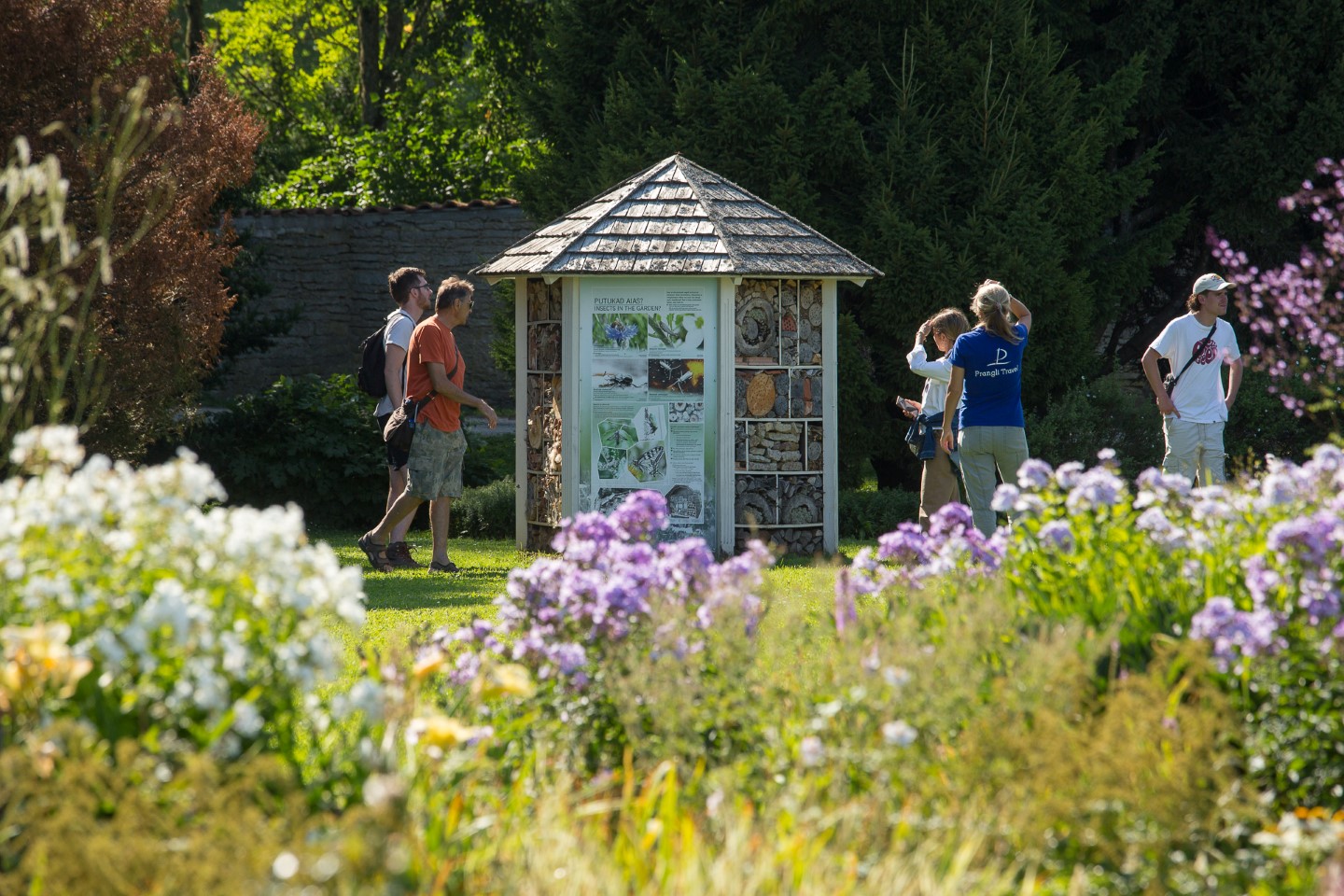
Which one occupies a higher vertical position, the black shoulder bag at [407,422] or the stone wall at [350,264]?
the stone wall at [350,264]

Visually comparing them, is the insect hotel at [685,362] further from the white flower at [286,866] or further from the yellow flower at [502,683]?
the white flower at [286,866]

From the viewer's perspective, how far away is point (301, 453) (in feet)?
44.4

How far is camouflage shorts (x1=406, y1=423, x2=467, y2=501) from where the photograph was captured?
9.17 meters

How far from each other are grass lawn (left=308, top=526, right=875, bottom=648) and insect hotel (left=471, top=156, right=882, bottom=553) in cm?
59

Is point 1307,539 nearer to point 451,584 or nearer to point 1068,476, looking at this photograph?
point 1068,476

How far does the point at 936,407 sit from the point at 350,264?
12.8m

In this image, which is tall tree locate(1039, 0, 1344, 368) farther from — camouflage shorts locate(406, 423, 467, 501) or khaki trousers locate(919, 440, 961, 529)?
camouflage shorts locate(406, 423, 467, 501)

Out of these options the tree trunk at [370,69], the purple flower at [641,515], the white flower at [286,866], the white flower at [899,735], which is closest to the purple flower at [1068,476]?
the purple flower at [641,515]

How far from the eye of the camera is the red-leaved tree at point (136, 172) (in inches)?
412

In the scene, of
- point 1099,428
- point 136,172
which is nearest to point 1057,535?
point 136,172

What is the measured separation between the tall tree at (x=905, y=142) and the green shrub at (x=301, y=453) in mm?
3408

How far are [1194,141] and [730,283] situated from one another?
24.6ft

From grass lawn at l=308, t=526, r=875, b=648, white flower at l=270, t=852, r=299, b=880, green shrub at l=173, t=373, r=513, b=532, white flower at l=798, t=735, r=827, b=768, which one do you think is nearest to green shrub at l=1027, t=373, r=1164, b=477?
grass lawn at l=308, t=526, r=875, b=648

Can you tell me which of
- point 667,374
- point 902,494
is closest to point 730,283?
point 667,374
